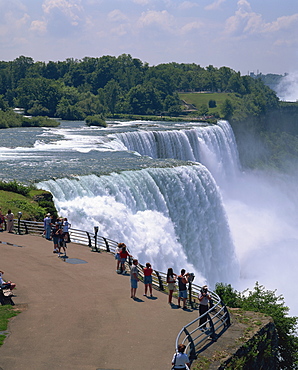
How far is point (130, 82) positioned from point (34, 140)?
84580mm

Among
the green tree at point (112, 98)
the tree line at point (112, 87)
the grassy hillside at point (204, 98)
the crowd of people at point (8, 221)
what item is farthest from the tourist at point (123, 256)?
the grassy hillside at point (204, 98)

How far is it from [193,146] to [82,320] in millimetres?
47028

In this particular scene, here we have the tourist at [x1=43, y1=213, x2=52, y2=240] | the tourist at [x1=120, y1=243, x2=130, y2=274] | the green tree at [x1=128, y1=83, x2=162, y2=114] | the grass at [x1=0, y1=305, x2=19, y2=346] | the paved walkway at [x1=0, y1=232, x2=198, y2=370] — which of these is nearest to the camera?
the paved walkway at [x1=0, y1=232, x2=198, y2=370]

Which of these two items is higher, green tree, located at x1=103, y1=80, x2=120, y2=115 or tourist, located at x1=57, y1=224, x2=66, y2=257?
tourist, located at x1=57, y1=224, x2=66, y2=257

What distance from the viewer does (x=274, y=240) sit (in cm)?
5091

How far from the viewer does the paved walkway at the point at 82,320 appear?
13.9 m

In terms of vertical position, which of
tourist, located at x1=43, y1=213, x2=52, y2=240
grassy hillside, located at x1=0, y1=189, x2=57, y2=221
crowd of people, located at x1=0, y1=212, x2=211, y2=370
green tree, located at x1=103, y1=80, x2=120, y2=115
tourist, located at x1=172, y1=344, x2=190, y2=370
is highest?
tourist, located at x1=172, y1=344, x2=190, y2=370

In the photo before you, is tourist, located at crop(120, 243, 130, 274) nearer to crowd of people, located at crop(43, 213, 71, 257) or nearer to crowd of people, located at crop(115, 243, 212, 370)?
crowd of people, located at crop(115, 243, 212, 370)

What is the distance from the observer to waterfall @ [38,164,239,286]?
30734 mm

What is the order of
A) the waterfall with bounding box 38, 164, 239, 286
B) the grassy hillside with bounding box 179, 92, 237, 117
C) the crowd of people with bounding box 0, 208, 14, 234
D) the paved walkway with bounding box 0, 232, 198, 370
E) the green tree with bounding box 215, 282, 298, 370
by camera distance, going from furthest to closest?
the grassy hillside with bounding box 179, 92, 237, 117, the waterfall with bounding box 38, 164, 239, 286, the crowd of people with bounding box 0, 208, 14, 234, the green tree with bounding box 215, 282, 298, 370, the paved walkway with bounding box 0, 232, 198, 370

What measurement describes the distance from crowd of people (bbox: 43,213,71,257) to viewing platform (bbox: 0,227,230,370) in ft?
1.47

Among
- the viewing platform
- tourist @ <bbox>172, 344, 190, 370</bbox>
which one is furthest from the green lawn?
tourist @ <bbox>172, 344, 190, 370</bbox>

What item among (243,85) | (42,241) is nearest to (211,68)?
(243,85)

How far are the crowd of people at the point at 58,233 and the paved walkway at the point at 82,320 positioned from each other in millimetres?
454
